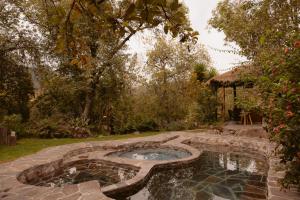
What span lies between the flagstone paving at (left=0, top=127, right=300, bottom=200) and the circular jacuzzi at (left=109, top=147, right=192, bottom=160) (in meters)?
0.18

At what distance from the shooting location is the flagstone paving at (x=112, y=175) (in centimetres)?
449

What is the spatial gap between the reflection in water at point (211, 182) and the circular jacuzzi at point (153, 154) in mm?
935

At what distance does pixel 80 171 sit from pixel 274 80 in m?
5.64

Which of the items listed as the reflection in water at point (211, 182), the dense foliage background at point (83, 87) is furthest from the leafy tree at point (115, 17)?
the dense foliage background at point (83, 87)

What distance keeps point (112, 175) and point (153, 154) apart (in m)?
2.62

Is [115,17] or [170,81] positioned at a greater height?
[170,81]

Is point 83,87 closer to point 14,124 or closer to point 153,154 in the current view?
point 14,124

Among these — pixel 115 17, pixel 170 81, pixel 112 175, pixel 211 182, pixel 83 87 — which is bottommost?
pixel 211 182

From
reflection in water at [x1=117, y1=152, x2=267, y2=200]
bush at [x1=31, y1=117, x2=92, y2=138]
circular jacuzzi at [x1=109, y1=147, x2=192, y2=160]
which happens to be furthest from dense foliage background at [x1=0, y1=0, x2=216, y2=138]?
reflection in water at [x1=117, y1=152, x2=267, y2=200]

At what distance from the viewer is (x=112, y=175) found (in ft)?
21.4

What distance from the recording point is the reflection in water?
5357mm

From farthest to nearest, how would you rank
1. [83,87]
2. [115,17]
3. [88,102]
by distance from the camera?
1. [88,102]
2. [83,87]
3. [115,17]

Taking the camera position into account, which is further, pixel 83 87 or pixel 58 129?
pixel 83 87

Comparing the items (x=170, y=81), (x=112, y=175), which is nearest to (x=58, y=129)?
(x=112, y=175)
